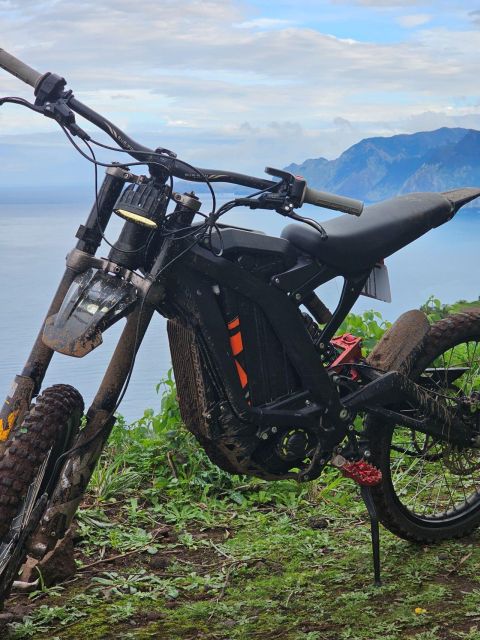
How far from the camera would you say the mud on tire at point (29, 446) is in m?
3.33

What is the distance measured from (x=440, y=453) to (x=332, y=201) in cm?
136

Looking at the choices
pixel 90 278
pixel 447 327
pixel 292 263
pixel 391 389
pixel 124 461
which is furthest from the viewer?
pixel 124 461

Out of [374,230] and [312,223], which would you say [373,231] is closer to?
[374,230]

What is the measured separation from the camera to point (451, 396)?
4.38m

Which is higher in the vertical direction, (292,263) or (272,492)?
(292,263)

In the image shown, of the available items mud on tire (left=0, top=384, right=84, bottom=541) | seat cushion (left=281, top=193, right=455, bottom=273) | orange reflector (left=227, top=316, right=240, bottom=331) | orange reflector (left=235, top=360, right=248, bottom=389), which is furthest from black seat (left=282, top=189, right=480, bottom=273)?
mud on tire (left=0, top=384, right=84, bottom=541)

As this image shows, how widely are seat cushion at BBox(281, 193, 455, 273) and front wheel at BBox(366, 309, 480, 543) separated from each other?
45 centimetres

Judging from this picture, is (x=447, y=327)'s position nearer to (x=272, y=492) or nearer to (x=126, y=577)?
(x=272, y=492)

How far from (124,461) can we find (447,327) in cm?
177

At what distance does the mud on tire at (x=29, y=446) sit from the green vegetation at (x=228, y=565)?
25.2 inches

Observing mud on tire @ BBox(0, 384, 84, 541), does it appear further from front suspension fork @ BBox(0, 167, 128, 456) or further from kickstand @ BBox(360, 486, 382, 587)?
kickstand @ BBox(360, 486, 382, 587)

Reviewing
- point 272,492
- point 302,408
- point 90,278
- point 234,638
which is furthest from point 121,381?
point 272,492

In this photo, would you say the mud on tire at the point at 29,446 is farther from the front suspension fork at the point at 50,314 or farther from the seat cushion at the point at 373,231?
the seat cushion at the point at 373,231

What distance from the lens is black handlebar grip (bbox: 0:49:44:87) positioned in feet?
11.2
